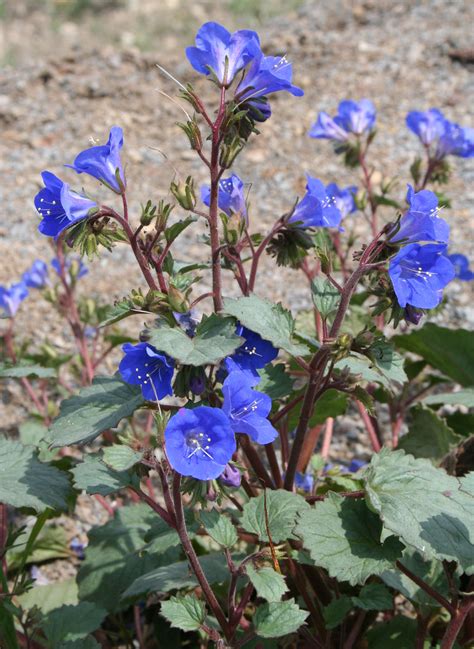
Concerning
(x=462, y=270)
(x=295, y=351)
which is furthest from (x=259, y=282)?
(x=295, y=351)

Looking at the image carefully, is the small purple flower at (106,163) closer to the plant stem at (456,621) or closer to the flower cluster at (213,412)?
the flower cluster at (213,412)

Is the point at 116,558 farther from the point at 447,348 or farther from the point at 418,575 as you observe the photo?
the point at 447,348

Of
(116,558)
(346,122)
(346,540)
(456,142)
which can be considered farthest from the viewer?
(346,122)

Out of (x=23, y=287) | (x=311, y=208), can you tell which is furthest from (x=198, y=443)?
(x=23, y=287)

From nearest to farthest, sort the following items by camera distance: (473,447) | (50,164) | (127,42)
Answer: (473,447), (50,164), (127,42)

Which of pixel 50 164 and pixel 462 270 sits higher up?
pixel 462 270

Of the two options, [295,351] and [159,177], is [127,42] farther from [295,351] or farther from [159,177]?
[295,351]

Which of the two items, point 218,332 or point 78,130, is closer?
point 218,332

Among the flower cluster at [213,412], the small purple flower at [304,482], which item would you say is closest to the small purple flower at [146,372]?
the flower cluster at [213,412]
